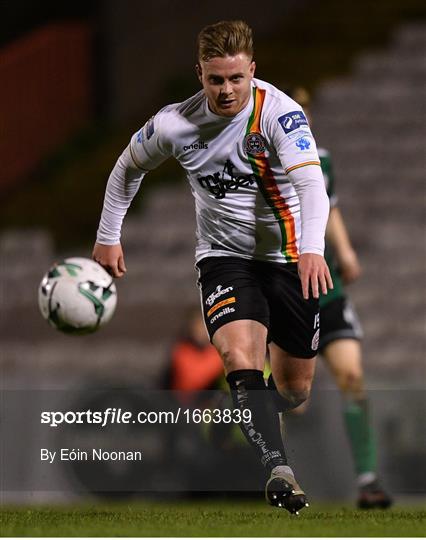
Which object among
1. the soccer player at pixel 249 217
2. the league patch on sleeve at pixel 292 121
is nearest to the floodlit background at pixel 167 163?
the soccer player at pixel 249 217

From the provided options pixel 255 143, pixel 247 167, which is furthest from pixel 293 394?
pixel 255 143

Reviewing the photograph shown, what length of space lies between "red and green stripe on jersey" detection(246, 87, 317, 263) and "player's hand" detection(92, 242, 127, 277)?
30.6 inches

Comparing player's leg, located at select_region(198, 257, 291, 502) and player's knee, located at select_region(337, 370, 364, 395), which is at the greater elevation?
player's leg, located at select_region(198, 257, 291, 502)

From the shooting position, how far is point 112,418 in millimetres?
7984

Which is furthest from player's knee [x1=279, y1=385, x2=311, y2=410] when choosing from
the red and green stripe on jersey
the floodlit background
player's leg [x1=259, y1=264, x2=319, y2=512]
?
the floodlit background

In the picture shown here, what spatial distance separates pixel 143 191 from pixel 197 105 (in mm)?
9235

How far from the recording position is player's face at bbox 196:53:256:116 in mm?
6086

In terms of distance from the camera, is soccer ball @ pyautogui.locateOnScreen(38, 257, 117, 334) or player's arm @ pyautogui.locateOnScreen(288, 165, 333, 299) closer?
player's arm @ pyautogui.locateOnScreen(288, 165, 333, 299)

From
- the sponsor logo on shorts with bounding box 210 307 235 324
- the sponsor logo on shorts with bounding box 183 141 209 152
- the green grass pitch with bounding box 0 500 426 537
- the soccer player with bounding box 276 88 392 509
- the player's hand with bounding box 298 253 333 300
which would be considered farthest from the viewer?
the soccer player with bounding box 276 88 392 509

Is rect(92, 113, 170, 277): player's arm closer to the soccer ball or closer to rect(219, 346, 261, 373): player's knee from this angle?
the soccer ball

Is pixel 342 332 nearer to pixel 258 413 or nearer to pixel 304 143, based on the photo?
pixel 258 413

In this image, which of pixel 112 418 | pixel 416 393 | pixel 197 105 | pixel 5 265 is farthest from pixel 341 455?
pixel 5 265

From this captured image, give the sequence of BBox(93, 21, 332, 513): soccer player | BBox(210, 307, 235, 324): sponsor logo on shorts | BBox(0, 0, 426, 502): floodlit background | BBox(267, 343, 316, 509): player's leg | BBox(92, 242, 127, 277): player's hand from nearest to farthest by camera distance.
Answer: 1. BBox(93, 21, 332, 513): soccer player
2. BBox(210, 307, 235, 324): sponsor logo on shorts
3. BBox(267, 343, 316, 509): player's leg
4. BBox(92, 242, 127, 277): player's hand
5. BBox(0, 0, 426, 502): floodlit background

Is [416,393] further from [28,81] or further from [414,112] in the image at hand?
[28,81]
